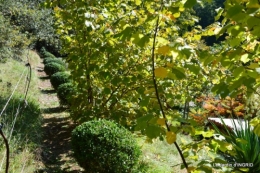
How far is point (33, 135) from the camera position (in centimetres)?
554

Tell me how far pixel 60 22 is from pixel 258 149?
3613 mm

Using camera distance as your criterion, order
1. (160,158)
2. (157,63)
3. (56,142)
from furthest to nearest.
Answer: (56,142), (160,158), (157,63)

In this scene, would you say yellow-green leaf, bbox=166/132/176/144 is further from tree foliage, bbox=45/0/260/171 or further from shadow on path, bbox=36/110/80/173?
shadow on path, bbox=36/110/80/173

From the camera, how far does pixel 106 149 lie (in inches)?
153

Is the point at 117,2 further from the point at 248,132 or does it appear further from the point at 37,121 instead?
the point at 37,121

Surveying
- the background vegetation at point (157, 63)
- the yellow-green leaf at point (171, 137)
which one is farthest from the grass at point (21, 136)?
the yellow-green leaf at point (171, 137)

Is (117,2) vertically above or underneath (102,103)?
above

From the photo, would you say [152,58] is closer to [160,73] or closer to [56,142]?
[160,73]

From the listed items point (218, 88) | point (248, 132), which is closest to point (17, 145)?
point (248, 132)

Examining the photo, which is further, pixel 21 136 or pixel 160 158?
pixel 160 158

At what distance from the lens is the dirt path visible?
4707 mm

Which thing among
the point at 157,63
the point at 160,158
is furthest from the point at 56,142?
the point at 157,63

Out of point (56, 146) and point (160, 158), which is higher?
point (56, 146)

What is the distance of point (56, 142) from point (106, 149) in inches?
107
